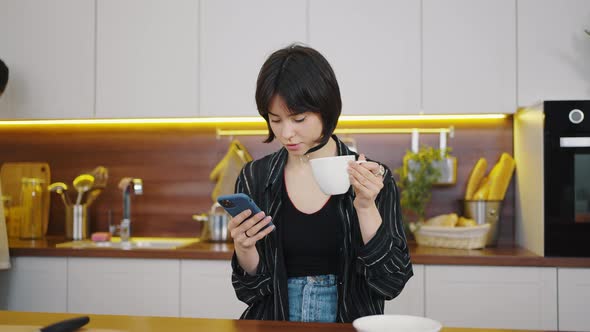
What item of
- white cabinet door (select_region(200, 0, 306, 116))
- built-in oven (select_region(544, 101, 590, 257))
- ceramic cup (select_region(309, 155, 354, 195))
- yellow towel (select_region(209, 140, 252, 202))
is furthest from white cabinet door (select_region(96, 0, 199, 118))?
ceramic cup (select_region(309, 155, 354, 195))

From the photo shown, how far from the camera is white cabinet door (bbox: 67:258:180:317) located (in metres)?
2.75

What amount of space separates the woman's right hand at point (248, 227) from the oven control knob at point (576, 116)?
1656 millimetres

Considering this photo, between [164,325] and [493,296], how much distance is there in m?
1.65

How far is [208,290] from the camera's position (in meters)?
2.71

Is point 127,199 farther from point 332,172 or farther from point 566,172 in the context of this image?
point 332,172

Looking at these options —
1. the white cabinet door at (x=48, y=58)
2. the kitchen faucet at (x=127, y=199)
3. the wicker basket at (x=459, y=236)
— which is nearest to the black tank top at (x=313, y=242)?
the wicker basket at (x=459, y=236)

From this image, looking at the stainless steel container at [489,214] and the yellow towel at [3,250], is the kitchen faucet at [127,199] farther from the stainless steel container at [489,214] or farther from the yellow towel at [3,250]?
the stainless steel container at [489,214]

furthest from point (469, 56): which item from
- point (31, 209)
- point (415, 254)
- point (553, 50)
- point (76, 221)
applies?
point (31, 209)

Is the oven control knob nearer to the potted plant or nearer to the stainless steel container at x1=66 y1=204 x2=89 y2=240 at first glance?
the potted plant

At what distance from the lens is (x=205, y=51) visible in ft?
9.73

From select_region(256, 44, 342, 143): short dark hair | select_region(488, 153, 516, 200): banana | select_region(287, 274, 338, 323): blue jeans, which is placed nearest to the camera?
select_region(256, 44, 342, 143): short dark hair

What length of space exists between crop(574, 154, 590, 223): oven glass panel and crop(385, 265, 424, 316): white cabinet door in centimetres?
67

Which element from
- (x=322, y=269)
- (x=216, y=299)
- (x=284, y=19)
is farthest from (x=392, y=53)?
(x=322, y=269)

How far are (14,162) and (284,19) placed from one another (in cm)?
176
